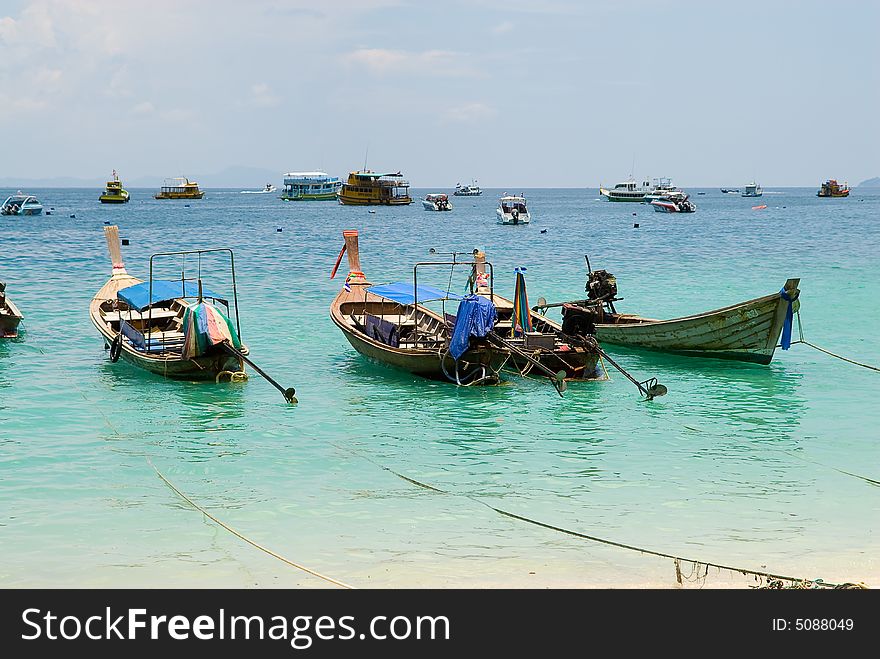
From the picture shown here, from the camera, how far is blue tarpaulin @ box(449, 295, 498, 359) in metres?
16.6

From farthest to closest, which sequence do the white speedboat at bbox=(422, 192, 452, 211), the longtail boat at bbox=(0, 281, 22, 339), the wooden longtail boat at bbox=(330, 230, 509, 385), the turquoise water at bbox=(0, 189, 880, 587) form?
the white speedboat at bbox=(422, 192, 452, 211), the longtail boat at bbox=(0, 281, 22, 339), the wooden longtail boat at bbox=(330, 230, 509, 385), the turquoise water at bbox=(0, 189, 880, 587)

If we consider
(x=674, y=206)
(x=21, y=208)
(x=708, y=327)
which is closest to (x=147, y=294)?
(x=708, y=327)

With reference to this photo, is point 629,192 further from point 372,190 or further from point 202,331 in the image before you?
point 202,331

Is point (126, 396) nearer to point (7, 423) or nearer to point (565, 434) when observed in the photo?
point (7, 423)

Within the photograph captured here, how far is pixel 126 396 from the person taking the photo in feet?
54.9

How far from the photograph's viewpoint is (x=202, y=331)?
54.6ft

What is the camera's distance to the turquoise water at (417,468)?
9062 mm

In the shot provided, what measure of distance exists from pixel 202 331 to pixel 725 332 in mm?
10598

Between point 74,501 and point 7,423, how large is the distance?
4584mm

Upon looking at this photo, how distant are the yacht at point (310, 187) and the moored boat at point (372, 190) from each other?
20.0 meters

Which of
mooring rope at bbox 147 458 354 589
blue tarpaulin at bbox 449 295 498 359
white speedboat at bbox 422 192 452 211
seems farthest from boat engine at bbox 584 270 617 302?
white speedboat at bbox 422 192 452 211

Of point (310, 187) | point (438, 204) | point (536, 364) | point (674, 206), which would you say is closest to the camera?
point (536, 364)

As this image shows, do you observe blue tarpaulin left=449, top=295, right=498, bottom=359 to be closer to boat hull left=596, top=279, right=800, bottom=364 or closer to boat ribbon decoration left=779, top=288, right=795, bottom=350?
boat hull left=596, top=279, right=800, bottom=364
